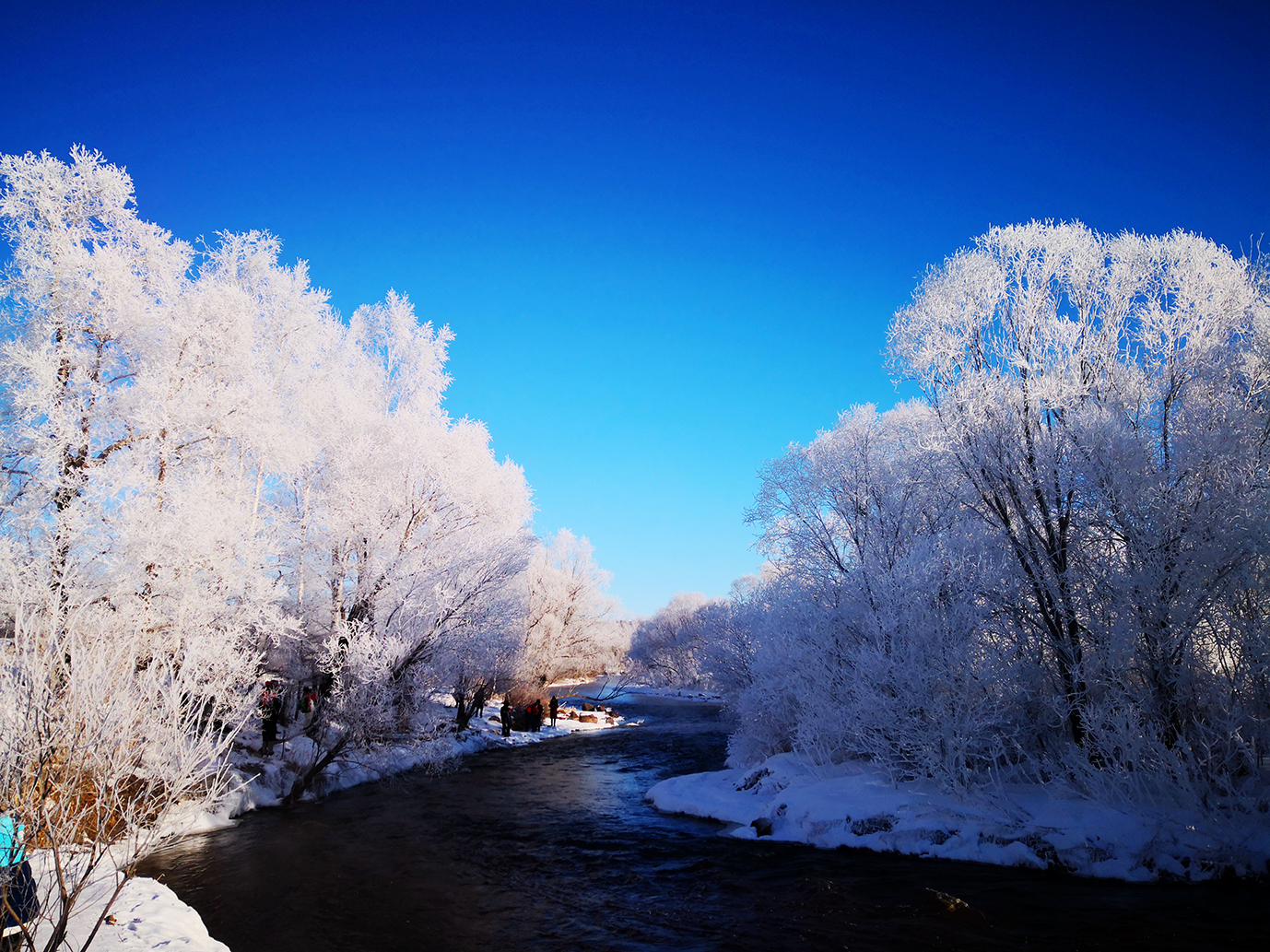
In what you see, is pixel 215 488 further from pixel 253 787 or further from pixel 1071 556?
pixel 1071 556

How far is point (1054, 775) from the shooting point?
13.0 m

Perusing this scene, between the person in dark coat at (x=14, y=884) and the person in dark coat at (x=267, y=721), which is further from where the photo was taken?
the person in dark coat at (x=267, y=721)

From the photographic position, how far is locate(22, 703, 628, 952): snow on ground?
6.80 meters

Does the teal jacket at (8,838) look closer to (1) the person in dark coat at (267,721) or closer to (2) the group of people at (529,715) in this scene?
(1) the person in dark coat at (267,721)

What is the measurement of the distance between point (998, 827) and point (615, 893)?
23.1 ft

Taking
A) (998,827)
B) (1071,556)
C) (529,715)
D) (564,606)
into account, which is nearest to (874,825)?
(998,827)

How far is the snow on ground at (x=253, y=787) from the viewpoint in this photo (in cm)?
680

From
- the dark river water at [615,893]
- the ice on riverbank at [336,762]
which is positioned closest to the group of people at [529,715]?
the ice on riverbank at [336,762]

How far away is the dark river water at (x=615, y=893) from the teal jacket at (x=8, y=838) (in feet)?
13.8

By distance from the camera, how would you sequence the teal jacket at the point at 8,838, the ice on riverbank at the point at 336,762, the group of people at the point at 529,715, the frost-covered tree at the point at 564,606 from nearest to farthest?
the teal jacket at the point at 8,838
the ice on riverbank at the point at 336,762
the group of people at the point at 529,715
the frost-covered tree at the point at 564,606

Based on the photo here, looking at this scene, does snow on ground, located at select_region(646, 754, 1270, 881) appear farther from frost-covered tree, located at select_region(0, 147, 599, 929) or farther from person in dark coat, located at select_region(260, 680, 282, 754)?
person in dark coat, located at select_region(260, 680, 282, 754)

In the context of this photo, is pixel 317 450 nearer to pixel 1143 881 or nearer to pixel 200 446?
pixel 200 446

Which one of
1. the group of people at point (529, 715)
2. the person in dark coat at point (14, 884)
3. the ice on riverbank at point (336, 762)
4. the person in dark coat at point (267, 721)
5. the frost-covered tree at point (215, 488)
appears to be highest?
the frost-covered tree at point (215, 488)

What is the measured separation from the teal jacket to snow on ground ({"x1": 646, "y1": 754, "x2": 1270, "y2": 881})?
12.5 m
